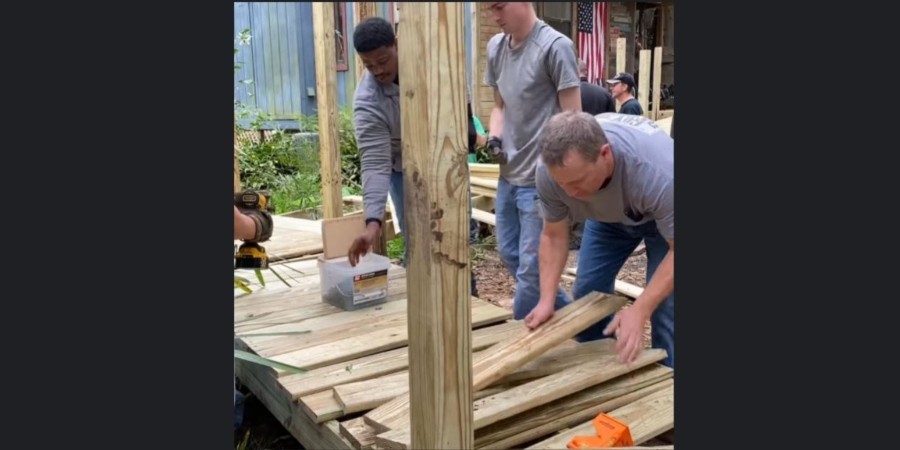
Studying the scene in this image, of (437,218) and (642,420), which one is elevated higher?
(437,218)

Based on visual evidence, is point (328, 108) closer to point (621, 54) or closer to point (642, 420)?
point (621, 54)

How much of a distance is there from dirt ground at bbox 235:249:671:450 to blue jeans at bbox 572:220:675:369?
65cm

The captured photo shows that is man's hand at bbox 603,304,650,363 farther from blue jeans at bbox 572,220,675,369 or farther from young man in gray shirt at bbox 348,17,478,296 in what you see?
young man in gray shirt at bbox 348,17,478,296

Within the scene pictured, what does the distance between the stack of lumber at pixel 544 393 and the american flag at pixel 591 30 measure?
986 millimetres

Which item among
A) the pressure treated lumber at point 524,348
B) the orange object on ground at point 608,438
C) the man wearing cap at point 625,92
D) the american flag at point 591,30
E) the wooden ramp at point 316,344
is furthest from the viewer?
the man wearing cap at point 625,92

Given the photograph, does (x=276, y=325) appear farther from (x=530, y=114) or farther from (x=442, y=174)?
(x=442, y=174)

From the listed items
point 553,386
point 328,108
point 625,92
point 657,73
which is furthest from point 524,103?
point 625,92

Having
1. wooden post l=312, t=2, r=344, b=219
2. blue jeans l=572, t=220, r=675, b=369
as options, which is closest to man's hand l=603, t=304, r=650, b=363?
blue jeans l=572, t=220, r=675, b=369

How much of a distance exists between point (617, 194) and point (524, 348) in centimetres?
58

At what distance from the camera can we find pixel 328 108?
3018 millimetres

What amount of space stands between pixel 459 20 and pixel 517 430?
1254 millimetres

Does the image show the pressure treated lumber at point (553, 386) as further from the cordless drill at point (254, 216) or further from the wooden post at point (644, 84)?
the wooden post at point (644, 84)

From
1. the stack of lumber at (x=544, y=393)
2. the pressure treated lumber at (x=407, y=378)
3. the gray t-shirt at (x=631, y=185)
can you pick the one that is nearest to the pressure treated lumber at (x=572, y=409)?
the stack of lumber at (x=544, y=393)

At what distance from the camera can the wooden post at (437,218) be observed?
1.13 metres
